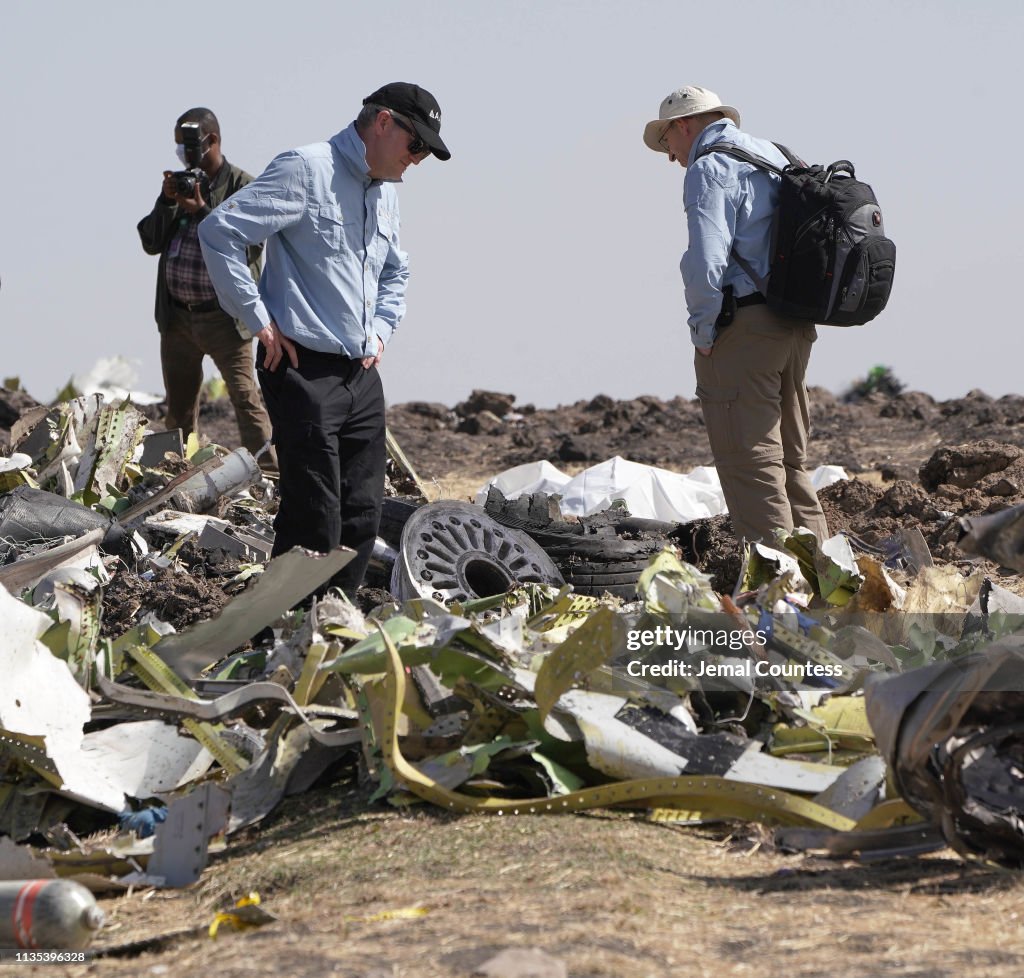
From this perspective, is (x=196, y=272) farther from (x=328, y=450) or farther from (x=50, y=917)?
(x=50, y=917)

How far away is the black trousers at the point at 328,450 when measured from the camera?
545cm

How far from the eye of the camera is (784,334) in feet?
20.4

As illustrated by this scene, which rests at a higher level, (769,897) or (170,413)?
(170,413)

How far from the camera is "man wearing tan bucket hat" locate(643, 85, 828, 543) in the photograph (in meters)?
6.09

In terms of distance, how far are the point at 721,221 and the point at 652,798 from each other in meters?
3.06

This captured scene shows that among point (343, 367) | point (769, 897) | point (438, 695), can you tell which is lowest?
point (769, 897)

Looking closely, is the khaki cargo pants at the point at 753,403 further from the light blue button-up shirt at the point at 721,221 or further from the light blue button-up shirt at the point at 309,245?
the light blue button-up shirt at the point at 309,245

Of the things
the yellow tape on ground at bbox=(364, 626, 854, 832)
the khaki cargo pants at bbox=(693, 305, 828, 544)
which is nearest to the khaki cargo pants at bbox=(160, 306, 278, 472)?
the khaki cargo pants at bbox=(693, 305, 828, 544)

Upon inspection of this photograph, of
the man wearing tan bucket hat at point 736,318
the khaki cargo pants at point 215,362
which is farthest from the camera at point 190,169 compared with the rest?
the man wearing tan bucket hat at point 736,318

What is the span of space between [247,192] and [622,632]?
96.2 inches

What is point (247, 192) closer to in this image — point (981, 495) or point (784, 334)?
point (784, 334)

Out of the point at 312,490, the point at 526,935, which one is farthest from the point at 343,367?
the point at 526,935

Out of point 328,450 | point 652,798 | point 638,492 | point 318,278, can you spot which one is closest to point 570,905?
point 652,798

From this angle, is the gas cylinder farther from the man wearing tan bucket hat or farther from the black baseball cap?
the man wearing tan bucket hat
